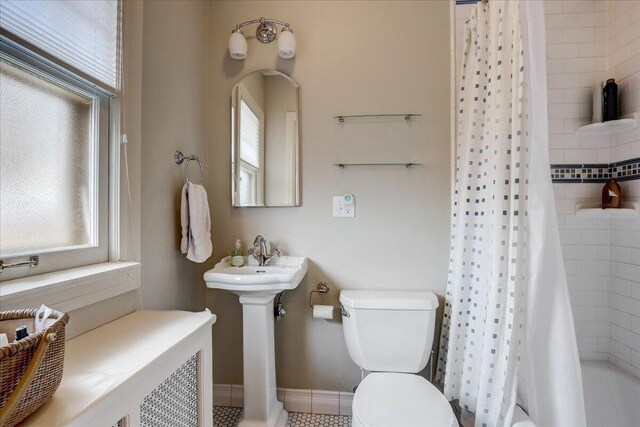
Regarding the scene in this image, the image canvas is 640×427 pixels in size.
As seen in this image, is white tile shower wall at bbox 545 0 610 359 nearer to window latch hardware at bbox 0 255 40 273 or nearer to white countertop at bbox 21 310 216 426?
white countertop at bbox 21 310 216 426

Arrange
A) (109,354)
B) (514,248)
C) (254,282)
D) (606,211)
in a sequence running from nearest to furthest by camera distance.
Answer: (109,354) → (514,248) → (254,282) → (606,211)

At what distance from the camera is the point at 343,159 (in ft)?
5.65

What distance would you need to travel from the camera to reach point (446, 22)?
1664mm

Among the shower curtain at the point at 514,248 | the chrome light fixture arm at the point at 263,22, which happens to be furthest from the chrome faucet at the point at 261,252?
the chrome light fixture arm at the point at 263,22

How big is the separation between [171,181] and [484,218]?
4.76 ft

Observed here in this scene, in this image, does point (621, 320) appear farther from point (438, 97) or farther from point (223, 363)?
point (223, 363)

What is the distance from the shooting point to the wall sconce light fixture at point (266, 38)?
1656 millimetres

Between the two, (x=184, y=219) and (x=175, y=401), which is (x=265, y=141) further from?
(x=175, y=401)

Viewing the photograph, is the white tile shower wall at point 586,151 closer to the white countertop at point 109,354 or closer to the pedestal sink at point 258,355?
the pedestal sink at point 258,355

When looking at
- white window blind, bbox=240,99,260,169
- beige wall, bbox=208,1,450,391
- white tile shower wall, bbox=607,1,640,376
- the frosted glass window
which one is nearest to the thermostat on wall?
beige wall, bbox=208,1,450,391

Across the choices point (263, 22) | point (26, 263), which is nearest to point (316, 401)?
point (26, 263)

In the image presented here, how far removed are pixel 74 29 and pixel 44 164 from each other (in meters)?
0.48

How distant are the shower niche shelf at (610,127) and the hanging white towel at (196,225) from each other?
199cm

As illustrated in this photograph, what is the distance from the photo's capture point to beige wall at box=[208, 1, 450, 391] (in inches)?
65.9
